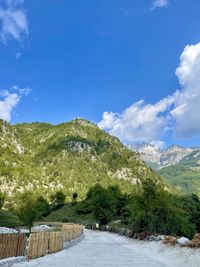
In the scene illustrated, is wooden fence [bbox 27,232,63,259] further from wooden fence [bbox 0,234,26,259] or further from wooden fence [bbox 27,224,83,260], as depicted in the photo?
wooden fence [bbox 0,234,26,259]

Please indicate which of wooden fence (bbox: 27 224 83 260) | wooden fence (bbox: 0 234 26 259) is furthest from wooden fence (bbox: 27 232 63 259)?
wooden fence (bbox: 0 234 26 259)

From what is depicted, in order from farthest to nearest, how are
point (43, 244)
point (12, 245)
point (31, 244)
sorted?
point (43, 244), point (31, 244), point (12, 245)

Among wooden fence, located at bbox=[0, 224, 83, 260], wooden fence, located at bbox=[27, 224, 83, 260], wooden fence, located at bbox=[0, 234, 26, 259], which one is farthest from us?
wooden fence, located at bbox=[27, 224, 83, 260]

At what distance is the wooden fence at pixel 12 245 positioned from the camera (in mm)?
28237

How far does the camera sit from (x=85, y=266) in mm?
30234

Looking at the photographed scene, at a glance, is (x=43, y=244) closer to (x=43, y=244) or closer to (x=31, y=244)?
(x=43, y=244)

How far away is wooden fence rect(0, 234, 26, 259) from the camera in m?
28.2

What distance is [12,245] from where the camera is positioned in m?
30.3

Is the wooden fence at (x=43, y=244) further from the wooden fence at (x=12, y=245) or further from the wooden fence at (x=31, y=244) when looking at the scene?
the wooden fence at (x=12, y=245)

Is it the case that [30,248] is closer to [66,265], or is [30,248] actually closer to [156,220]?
[66,265]

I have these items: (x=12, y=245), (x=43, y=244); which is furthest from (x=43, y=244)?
(x=12, y=245)

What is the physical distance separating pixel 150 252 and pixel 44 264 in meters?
17.4

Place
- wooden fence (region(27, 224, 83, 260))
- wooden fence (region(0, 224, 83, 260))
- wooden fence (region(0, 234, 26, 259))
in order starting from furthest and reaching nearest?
wooden fence (region(27, 224, 83, 260)) → wooden fence (region(0, 224, 83, 260)) → wooden fence (region(0, 234, 26, 259))

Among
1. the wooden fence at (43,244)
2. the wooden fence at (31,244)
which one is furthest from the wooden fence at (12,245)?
the wooden fence at (43,244)
